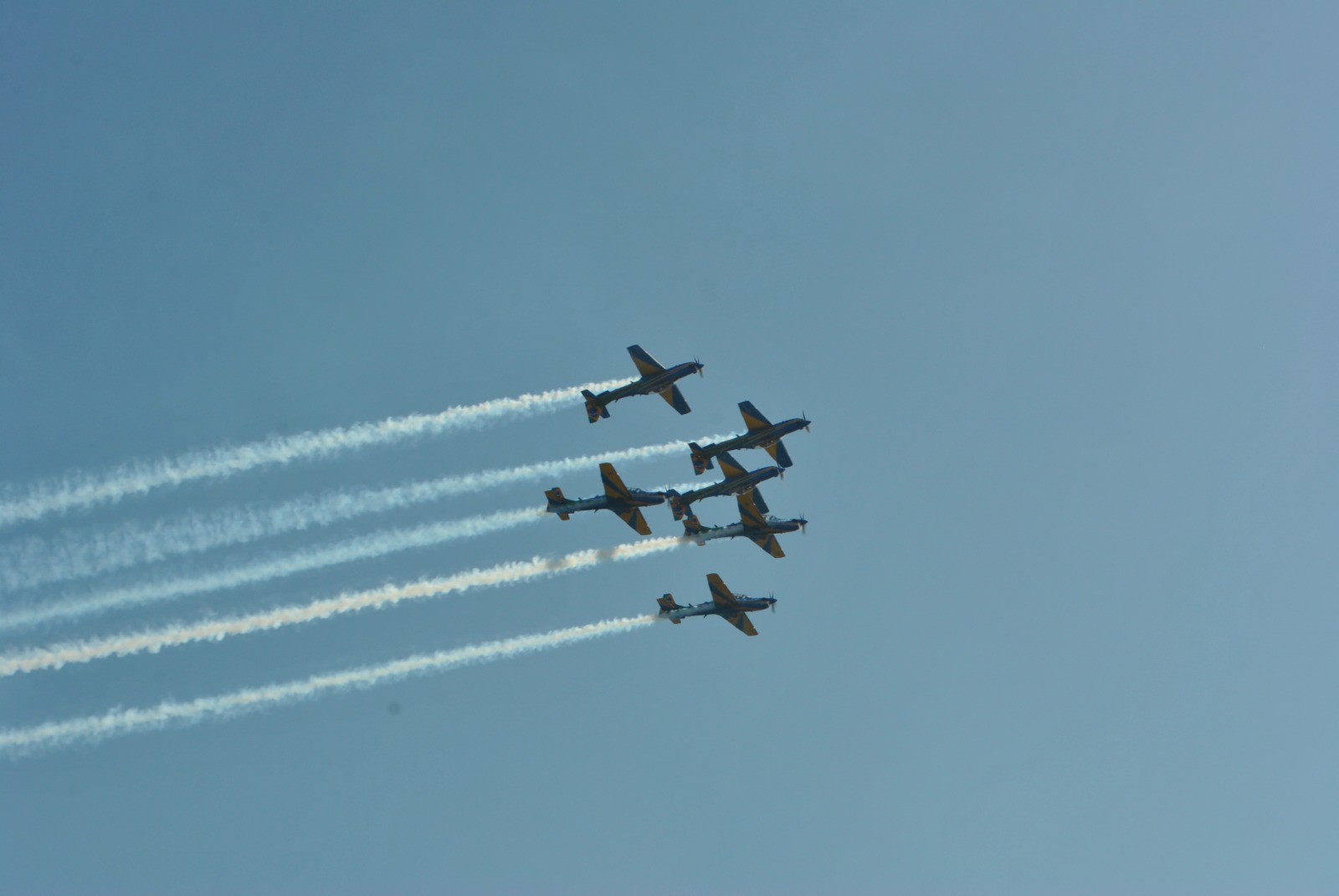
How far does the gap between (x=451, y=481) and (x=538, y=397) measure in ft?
29.6

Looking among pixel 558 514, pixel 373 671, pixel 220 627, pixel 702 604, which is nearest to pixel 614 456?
pixel 558 514

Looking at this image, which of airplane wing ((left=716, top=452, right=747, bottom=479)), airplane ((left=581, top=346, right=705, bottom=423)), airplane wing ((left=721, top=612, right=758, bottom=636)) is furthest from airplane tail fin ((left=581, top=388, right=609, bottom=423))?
airplane wing ((left=721, top=612, right=758, bottom=636))

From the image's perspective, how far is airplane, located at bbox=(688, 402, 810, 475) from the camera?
96500 mm

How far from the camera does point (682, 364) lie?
94.1 meters

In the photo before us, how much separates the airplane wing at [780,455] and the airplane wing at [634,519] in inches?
446

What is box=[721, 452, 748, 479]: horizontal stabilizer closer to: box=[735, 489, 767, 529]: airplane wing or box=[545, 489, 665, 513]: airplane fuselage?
box=[735, 489, 767, 529]: airplane wing

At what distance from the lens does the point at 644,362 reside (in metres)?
95.2

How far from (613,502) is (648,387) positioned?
8652 mm

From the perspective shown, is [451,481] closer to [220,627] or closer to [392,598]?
[392,598]

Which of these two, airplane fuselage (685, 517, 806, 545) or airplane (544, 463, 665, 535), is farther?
airplane fuselage (685, 517, 806, 545)

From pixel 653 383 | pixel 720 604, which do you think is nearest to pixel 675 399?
pixel 653 383

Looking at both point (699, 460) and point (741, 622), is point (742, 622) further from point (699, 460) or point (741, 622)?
point (699, 460)

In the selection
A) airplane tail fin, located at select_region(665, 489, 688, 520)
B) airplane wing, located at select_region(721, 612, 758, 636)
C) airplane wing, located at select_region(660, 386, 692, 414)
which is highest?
airplane wing, located at select_region(660, 386, 692, 414)

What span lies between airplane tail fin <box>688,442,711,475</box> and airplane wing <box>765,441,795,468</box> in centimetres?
461
